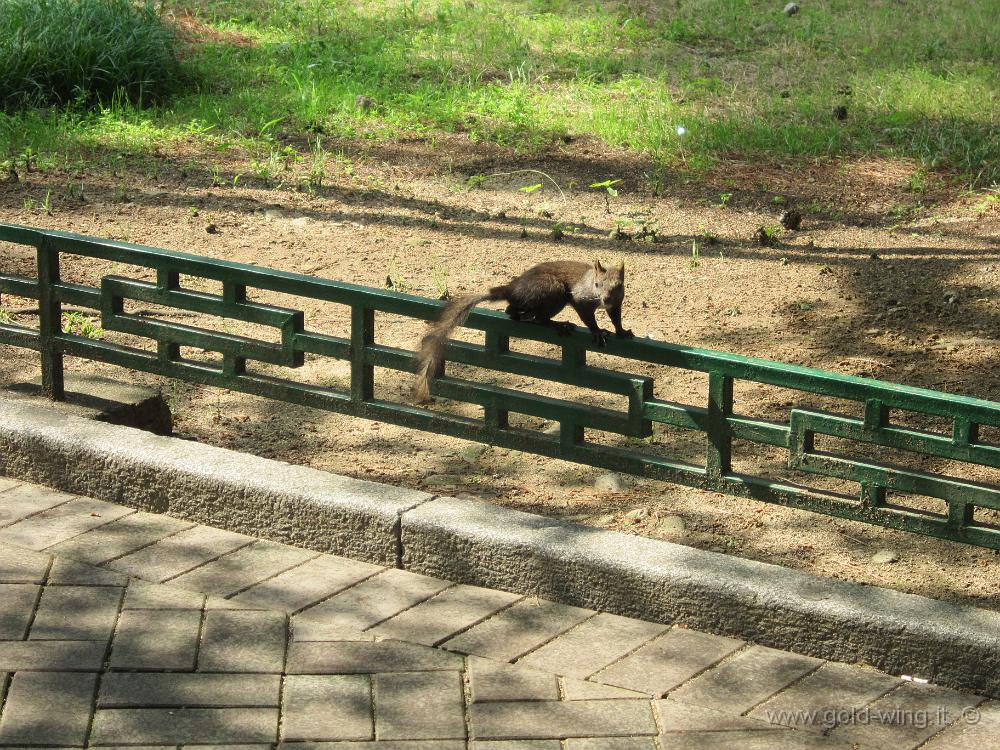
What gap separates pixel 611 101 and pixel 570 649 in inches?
309

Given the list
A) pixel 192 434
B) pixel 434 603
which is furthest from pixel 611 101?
pixel 434 603

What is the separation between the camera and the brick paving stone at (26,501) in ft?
16.0

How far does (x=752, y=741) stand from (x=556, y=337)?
1.76 m

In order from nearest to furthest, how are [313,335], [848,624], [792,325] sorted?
1. [848,624]
2. [313,335]
3. [792,325]

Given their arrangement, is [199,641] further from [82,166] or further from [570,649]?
[82,166]

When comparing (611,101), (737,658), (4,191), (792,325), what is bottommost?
(737,658)

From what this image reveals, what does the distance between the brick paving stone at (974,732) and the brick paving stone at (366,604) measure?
1.67m

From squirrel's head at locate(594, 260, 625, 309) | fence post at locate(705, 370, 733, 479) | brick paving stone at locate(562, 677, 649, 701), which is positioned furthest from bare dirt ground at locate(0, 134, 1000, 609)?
brick paving stone at locate(562, 677, 649, 701)

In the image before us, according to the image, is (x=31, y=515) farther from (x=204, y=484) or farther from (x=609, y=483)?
(x=609, y=483)

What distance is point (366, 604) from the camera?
4.29 meters

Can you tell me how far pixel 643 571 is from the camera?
412 centimetres

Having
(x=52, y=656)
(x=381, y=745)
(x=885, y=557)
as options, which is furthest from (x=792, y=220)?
(x=52, y=656)

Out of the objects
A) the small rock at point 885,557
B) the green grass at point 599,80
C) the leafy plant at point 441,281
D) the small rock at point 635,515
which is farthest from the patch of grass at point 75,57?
the small rock at point 885,557

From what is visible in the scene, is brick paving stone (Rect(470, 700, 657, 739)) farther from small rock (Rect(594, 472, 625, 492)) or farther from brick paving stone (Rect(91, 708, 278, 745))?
small rock (Rect(594, 472, 625, 492))
